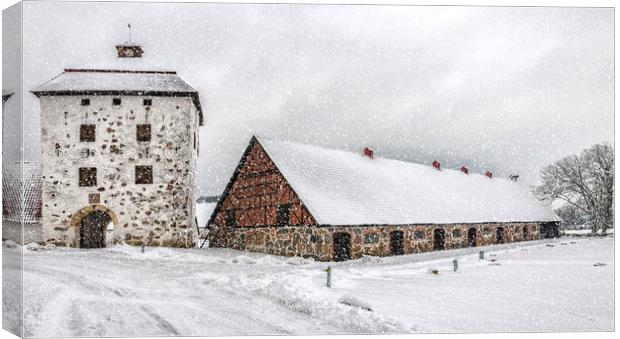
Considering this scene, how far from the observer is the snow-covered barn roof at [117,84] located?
40.0 feet

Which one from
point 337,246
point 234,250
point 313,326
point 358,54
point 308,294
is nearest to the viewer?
point 313,326

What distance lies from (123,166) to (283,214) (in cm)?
764

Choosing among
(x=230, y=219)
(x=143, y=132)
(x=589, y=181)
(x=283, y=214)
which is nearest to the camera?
(x=589, y=181)

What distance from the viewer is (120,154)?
14.7 meters

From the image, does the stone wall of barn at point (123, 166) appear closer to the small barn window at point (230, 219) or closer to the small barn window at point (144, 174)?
the small barn window at point (144, 174)

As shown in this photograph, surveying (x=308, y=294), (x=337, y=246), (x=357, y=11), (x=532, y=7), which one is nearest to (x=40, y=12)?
(x=357, y=11)

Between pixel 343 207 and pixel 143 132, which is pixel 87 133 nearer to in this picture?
pixel 143 132

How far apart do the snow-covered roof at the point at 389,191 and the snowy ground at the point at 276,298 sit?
5.18 metres

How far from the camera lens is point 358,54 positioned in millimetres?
13078

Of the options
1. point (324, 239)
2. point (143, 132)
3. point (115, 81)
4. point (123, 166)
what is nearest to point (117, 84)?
point (115, 81)

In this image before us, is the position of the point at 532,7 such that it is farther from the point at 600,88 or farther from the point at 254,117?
the point at 254,117

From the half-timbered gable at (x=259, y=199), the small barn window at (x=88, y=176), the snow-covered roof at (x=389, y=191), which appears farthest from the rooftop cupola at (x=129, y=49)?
the half-timbered gable at (x=259, y=199)

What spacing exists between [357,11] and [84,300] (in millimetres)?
8815

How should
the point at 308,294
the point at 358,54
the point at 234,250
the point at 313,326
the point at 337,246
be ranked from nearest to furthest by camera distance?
the point at 313,326, the point at 308,294, the point at 358,54, the point at 337,246, the point at 234,250
